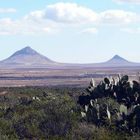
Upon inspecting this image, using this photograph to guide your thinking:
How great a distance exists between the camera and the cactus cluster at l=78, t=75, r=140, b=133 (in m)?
21.9

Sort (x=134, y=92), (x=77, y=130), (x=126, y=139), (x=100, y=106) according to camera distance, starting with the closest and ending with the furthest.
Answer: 1. (x=126, y=139)
2. (x=77, y=130)
3. (x=100, y=106)
4. (x=134, y=92)

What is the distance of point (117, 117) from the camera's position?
22750 millimetres

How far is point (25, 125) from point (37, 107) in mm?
6153

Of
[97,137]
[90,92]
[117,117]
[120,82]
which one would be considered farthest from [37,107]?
[97,137]

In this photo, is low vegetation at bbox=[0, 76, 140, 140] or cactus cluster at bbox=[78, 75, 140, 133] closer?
low vegetation at bbox=[0, 76, 140, 140]

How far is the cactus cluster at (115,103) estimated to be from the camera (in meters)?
21.9

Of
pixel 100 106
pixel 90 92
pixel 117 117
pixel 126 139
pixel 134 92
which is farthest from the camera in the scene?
pixel 90 92

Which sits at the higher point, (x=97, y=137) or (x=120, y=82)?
(x=120, y=82)

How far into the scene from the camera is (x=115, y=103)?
2527 centimetres

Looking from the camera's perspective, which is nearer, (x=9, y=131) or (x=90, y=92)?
(x=9, y=131)

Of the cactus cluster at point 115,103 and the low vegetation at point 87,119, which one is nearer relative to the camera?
the low vegetation at point 87,119

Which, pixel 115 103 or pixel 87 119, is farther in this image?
pixel 115 103

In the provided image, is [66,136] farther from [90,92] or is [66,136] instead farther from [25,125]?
[90,92]

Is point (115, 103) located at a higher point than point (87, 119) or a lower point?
higher
